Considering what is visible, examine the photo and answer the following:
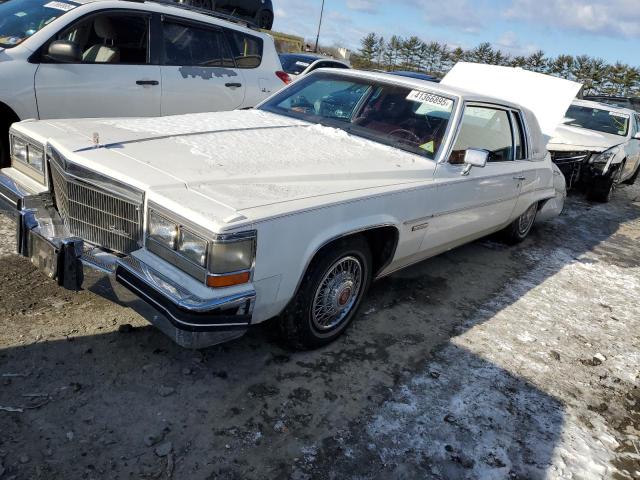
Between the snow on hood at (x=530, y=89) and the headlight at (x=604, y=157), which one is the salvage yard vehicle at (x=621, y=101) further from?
the snow on hood at (x=530, y=89)

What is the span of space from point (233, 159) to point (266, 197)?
518mm

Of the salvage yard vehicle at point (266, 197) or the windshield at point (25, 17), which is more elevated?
the windshield at point (25, 17)

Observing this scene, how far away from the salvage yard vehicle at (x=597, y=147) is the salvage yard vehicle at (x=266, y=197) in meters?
5.13

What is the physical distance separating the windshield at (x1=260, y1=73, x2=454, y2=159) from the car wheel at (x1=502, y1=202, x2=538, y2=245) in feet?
7.50

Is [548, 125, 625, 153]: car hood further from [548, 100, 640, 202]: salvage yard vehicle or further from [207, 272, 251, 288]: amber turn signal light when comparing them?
[207, 272, 251, 288]: amber turn signal light

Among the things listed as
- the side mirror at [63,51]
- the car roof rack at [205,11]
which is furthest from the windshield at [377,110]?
the car roof rack at [205,11]

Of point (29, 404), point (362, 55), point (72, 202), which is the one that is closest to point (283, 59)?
point (72, 202)

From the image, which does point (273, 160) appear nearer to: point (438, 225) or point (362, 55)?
point (438, 225)

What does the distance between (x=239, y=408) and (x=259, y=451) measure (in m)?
0.31

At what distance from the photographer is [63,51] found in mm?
4438

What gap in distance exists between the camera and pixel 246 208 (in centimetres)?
236

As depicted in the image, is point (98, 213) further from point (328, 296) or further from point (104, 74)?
point (104, 74)

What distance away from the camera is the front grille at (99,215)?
8.32ft

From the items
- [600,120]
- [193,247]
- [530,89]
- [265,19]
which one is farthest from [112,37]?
[265,19]
